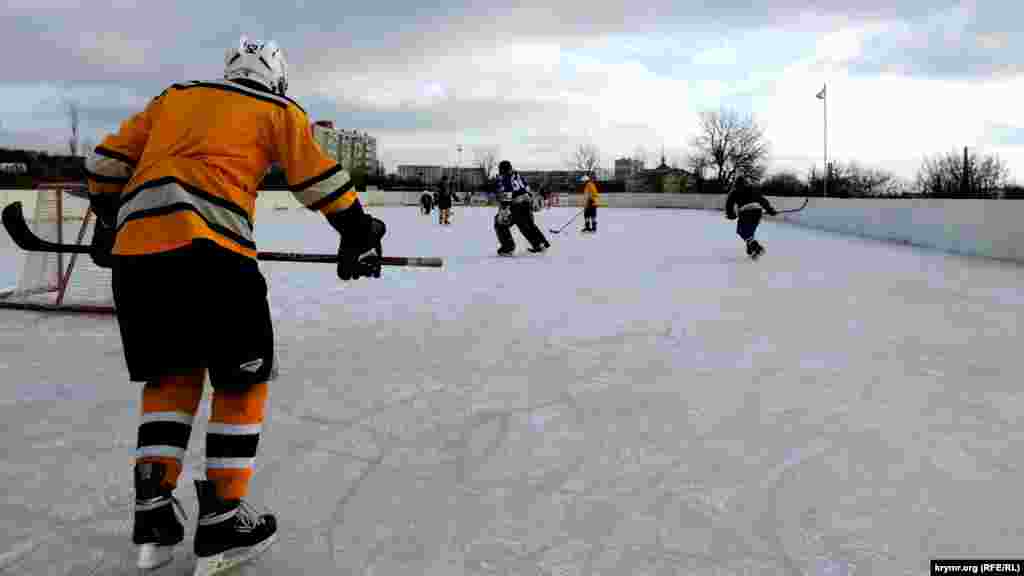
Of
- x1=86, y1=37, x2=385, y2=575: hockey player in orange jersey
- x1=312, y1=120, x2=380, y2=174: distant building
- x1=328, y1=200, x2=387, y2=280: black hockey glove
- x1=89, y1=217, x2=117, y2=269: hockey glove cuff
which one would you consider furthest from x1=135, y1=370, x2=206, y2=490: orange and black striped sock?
x1=312, y1=120, x2=380, y2=174: distant building

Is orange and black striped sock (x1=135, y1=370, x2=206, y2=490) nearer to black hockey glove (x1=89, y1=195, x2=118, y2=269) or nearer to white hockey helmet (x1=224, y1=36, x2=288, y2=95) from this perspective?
black hockey glove (x1=89, y1=195, x2=118, y2=269)

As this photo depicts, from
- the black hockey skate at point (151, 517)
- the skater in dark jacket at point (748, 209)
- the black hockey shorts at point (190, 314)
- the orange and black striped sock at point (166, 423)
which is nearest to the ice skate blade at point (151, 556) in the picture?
the black hockey skate at point (151, 517)

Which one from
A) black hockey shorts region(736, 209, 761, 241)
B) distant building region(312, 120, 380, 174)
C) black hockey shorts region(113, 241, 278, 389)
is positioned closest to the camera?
black hockey shorts region(113, 241, 278, 389)

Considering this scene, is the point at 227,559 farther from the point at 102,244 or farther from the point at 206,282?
the point at 102,244

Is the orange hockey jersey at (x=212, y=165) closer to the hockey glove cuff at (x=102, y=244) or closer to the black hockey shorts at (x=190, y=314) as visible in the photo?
the black hockey shorts at (x=190, y=314)

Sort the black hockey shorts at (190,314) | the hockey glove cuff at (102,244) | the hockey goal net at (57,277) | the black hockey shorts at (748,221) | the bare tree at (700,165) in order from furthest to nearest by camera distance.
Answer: the bare tree at (700,165)
the black hockey shorts at (748,221)
the hockey goal net at (57,277)
the hockey glove cuff at (102,244)
the black hockey shorts at (190,314)

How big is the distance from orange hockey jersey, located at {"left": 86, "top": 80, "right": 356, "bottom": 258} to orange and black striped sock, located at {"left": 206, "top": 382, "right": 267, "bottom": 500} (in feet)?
1.29

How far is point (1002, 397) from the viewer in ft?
11.0

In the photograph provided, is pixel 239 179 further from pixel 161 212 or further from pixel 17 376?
pixel 17 376

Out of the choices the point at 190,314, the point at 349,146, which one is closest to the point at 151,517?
the point at 190,314

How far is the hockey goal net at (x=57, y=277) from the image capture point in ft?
18.2

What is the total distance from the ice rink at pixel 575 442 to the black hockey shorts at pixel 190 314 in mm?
545

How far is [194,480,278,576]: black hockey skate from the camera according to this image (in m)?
1.83

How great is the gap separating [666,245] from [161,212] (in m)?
11.8
